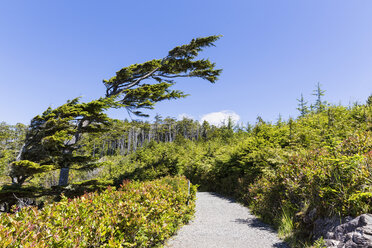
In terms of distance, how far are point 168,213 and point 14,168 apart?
8.05m

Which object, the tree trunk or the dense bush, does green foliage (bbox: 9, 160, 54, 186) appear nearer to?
the tree trunk

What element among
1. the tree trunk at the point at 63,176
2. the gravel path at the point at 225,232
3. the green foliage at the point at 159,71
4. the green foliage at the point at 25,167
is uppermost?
the green foliage at the point at 159,71

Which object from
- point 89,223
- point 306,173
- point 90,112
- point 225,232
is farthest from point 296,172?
point 90,112

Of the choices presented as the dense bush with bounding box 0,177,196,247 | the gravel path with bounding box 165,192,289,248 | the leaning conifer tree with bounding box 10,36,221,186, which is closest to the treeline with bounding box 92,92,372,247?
the gravel path with bounding box 165,192,289,248

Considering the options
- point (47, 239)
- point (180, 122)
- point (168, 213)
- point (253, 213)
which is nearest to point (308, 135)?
point (253, 213)

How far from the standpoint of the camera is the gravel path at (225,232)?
4.64m

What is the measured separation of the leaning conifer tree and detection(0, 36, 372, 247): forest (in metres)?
0.06

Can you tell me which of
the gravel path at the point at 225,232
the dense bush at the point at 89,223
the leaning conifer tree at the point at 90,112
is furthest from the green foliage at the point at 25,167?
the gravel path at the point at 225,232

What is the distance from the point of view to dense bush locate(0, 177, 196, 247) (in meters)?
2.10

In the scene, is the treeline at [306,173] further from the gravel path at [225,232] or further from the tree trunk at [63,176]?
the tree trunk at [63,176]

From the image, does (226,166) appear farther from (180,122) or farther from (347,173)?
(180,122)

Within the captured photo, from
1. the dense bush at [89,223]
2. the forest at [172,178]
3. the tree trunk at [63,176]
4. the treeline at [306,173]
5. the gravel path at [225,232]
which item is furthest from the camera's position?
the tree trunk at [63,176]

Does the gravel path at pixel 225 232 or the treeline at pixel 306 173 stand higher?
the treeline at pixel 306 173

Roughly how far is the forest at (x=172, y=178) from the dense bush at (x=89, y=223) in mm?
17
